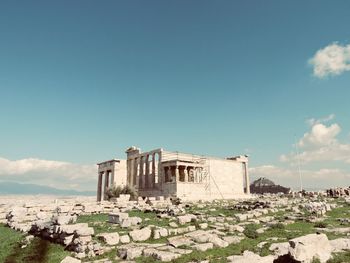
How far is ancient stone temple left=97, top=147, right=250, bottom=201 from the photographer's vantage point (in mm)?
45669

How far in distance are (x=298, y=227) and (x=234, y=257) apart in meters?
8.47

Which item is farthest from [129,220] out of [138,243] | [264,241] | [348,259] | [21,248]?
[348,259]

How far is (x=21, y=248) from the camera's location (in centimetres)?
1348

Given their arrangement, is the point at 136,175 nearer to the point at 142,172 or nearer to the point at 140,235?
the point at 142,172

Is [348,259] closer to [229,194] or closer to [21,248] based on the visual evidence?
[21,248]

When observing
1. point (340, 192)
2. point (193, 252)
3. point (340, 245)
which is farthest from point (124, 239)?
point (340, 192)

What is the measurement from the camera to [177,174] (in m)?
44.3

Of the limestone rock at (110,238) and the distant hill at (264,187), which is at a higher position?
the distant hill at (264,187)

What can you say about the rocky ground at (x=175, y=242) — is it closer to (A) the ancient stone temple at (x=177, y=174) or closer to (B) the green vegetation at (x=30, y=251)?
(B) the green vegetation at (x=30, y=251)

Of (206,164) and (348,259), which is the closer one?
(348,259)

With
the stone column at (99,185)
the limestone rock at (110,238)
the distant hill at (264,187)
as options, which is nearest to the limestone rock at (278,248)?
the limestone rock at (110,238)

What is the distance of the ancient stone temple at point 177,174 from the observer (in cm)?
4567

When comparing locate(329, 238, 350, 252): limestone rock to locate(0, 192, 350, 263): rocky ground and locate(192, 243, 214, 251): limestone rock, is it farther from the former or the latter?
locate(192, 243, 214, 251): limestone rock

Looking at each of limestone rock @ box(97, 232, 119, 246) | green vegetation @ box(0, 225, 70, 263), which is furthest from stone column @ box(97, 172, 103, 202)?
limestone rock @ box(97, 232, 119, 246)
